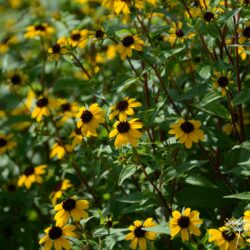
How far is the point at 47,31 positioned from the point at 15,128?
921 mm

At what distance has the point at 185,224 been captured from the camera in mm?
1890

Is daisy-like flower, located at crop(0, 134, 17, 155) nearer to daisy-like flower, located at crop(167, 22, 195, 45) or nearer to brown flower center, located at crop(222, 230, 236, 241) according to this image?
daisy-like flower, located at crop(167, 22, 195, 45)

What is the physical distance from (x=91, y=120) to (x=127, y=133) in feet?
0.74

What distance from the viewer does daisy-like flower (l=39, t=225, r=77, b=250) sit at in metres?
2.02

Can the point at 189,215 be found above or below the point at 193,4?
below

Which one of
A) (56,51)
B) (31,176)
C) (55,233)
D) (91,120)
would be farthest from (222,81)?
(31,176)

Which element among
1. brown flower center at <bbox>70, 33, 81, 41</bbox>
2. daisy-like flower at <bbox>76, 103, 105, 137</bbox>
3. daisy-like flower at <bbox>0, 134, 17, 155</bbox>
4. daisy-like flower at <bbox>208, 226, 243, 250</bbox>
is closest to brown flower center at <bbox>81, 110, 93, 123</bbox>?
daisy-like flower at <bbox>76, 103, 105, 137</bbox>

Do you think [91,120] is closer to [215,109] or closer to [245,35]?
[215,109]

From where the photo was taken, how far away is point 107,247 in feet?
7.28

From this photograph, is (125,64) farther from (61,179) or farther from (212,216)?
(212,216)

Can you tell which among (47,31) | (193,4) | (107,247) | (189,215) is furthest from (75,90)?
(189,215)

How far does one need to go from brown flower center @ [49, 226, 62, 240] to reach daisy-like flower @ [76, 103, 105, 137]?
427mm

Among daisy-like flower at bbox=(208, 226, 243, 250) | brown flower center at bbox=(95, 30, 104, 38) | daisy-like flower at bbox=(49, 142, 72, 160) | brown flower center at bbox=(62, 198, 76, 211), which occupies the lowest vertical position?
daisy-like flower at bbox=(49, 142, 72, 160)

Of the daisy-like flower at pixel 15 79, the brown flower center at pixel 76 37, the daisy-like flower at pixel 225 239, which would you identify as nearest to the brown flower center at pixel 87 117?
the daisy-like flower at pixel 225 239
